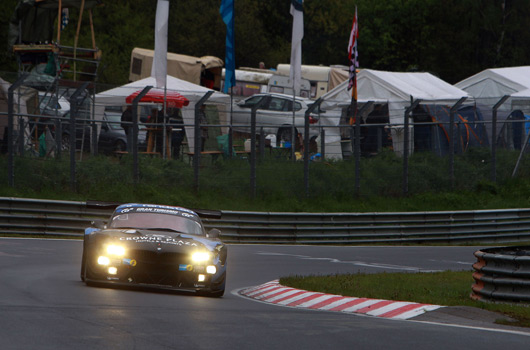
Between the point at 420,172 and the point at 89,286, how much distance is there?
15471 millimetres

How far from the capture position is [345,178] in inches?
1001

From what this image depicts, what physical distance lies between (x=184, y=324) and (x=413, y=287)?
542 centimetres

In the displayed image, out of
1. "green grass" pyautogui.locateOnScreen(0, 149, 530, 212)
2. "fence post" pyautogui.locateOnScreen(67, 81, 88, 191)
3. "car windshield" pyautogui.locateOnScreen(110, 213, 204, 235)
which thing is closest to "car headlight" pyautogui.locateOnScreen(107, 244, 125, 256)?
"car windshield" pyautogui.locateOnScreen(110, 213, 204, 235)

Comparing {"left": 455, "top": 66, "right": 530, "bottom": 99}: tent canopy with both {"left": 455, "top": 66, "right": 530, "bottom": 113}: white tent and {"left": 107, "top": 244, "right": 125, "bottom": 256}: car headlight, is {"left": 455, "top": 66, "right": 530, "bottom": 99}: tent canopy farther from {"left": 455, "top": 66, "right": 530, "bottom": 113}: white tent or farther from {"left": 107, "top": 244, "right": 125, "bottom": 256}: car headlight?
{"left": 107, "top": 244, "right": 125, "bottom": 256}: car headlight

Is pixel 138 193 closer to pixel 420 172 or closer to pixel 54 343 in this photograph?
pixel 420 172

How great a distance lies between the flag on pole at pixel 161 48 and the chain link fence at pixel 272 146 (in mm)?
743

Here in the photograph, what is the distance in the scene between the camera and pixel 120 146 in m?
23.3

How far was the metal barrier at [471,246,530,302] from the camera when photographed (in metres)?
11.2

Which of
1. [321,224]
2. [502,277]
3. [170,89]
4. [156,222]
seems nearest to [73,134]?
[170,89]

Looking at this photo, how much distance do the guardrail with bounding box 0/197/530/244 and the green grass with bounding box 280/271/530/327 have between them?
→ 612cm

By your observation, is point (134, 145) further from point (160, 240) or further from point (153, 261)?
point (153, 261)

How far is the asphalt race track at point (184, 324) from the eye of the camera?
800 cm

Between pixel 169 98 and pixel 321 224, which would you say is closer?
pixel 321 224

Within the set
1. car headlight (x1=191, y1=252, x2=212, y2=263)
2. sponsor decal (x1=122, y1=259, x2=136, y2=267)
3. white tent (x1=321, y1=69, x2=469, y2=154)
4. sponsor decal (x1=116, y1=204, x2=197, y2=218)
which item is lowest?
sponsor decal (x1=122, y1=259, x2=136, y2=267)
